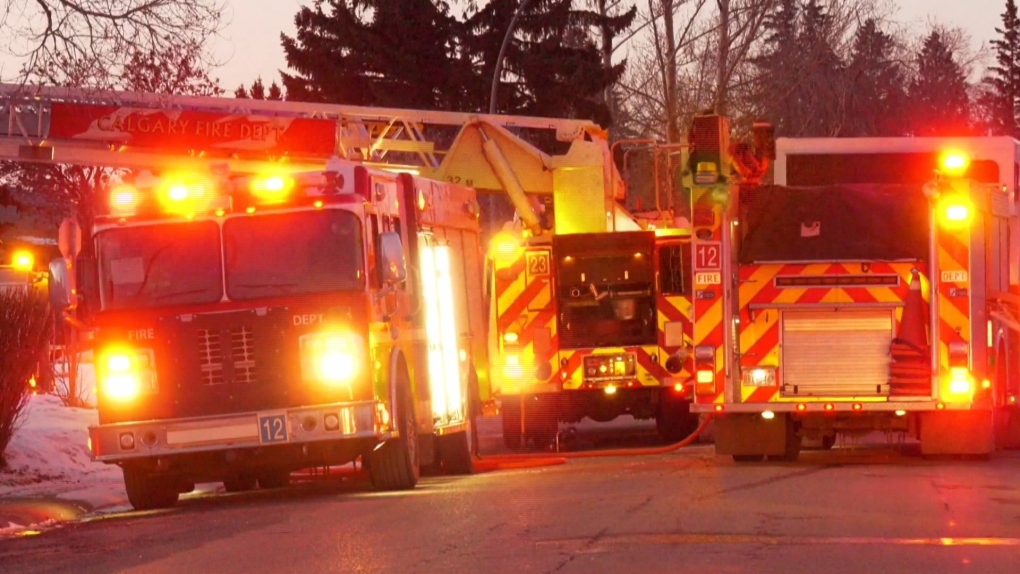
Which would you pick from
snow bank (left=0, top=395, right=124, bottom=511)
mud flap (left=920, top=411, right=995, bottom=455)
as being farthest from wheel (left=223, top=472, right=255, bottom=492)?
mud flap (left=920, top=411, right=995, bottom=455)

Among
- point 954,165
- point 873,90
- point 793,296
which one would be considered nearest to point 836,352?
point 793,296

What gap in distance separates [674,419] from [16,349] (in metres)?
7.89

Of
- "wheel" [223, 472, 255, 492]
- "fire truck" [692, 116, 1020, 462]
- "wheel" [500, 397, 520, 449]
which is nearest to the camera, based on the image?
"fire truck" [692, 116, 1020, 462]

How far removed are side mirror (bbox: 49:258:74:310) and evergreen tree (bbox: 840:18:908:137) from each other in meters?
39.2

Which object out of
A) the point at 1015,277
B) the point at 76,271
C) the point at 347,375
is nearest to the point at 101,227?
the point at 76,271

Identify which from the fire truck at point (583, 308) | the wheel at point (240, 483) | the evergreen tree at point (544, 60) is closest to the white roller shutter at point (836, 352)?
the fire truck at point (583, 308)

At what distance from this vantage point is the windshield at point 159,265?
14953mm

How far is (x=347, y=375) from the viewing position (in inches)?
575

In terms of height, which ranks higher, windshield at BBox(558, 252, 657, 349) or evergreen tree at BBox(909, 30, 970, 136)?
evergreen tree at BBox(909, 30, 970, 136)

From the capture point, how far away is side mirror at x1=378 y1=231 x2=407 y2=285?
1477 cm

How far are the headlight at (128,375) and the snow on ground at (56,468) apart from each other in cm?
185

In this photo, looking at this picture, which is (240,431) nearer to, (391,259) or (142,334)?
(142,334)

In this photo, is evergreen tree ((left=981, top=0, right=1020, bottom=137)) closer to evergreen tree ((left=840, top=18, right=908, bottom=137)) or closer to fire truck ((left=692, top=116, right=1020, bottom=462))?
evergreen tree ((left=840, top=18, right=908, bottom=137))

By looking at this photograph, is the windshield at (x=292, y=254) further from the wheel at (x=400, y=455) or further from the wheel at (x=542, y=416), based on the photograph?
the wheel at (x=542, y=416)
